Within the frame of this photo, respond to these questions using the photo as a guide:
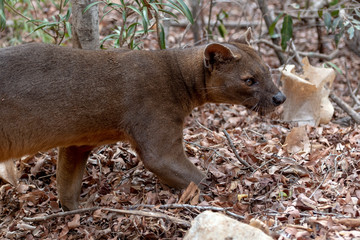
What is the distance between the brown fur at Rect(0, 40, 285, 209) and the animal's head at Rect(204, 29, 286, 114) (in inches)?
0.4

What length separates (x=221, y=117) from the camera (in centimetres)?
766

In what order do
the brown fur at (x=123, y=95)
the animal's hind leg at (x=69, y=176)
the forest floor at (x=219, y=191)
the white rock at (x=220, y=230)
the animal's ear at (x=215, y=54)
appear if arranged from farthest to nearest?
the animal's hind leg at (x=69, y=176) < the animal's ear at (x=215, y=54) < the brown fur at (x=123, y=95) < the forest floor at (x=219, y=191) < the white rock at (x=220, y=230)

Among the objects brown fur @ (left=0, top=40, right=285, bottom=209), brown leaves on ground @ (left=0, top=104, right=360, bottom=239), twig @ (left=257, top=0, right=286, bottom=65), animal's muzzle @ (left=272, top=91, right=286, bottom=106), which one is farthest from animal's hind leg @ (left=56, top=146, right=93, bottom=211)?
twig @ (left=257, top=0, right=286, bottom=65)

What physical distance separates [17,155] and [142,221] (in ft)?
4.55

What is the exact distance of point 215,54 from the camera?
5027 millimetres

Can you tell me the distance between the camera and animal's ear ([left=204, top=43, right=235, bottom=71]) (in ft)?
16.2

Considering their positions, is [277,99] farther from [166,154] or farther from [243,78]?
[166,154]

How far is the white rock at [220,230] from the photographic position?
3.44 m

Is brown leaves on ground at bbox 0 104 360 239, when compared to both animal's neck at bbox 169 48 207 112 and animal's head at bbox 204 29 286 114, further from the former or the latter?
animal's neck at bbox 169 48 207 112

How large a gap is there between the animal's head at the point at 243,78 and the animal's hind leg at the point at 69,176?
1619mm

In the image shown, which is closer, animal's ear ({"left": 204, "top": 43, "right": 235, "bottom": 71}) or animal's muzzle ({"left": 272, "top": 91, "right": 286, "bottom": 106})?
animal's ear ({"left": 204, "top": 43, "right": 235, "bottom": 71})

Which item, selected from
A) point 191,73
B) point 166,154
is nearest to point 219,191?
point 166,154

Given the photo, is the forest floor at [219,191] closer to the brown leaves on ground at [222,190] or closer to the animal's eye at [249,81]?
the brown leaves on ground at [222,190]

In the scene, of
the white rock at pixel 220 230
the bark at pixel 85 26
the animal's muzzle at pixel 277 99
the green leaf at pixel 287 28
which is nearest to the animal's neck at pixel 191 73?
the animal's muzzle at pixel 277 99
